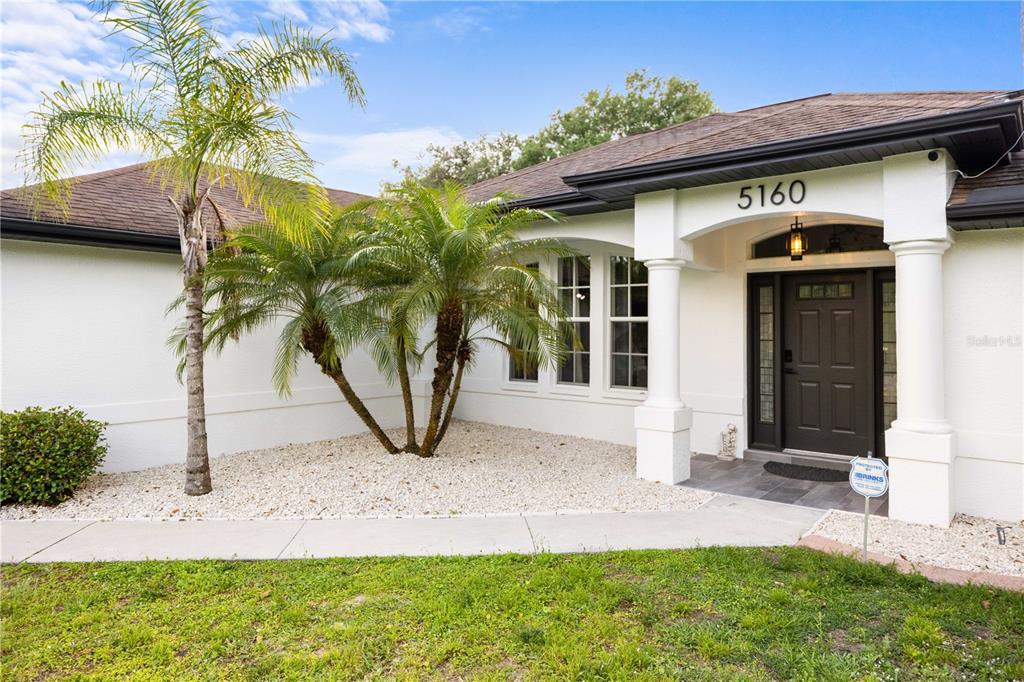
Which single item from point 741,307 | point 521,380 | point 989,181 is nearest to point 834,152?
point 989,181

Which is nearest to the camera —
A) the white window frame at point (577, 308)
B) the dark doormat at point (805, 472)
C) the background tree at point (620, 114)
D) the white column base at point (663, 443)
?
the white column base at point (663, 443)

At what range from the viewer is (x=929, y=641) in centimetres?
333

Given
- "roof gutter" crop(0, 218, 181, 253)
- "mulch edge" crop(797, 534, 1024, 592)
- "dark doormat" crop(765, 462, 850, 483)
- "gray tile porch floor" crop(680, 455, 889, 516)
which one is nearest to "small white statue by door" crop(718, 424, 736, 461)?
"gray tile porch floor" crop(680, 455, 889, 516)

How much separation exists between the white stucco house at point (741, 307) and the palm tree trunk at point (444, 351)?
223 cm

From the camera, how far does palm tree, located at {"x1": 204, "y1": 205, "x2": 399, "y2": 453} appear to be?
6984 mm

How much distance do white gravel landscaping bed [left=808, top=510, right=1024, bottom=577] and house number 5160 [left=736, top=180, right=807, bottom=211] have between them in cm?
321

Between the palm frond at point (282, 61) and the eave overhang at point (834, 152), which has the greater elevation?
the palm frond at point (282, 61)

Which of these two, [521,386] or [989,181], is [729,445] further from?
[989,181]

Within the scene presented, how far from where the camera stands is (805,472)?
7.37 meters

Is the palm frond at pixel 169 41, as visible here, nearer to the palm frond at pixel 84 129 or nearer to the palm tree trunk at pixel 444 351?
the palm frond at pixel 84 129

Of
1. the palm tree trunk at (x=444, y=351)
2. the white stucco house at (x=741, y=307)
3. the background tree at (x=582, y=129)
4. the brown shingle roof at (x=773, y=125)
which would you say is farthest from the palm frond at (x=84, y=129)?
the background tree at (x=582, y=129)

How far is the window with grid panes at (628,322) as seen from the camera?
928 centimetres

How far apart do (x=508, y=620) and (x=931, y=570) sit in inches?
127

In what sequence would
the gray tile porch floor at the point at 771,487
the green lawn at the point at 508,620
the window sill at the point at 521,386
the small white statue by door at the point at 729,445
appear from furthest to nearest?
the window sill at the point at 521,386
the small white statue by door at the point at 729,445
the gray tile porch floor at the point at 771,487
the green lawn at the point at 508,620
